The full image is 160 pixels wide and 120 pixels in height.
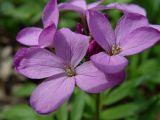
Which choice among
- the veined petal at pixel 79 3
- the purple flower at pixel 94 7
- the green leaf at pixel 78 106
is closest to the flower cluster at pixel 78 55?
the purple flower at pixel 94 7

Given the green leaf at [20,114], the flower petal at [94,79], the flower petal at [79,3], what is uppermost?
the flower petal at [79,3]

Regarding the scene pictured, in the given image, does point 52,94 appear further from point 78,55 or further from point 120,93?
point 120,93

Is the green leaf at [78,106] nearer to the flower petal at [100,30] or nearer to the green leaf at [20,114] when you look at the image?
the green leaf at [20,114]

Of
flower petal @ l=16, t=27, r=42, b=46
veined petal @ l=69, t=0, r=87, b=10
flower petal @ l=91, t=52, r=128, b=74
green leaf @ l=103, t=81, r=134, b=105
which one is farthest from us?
green leaf @ l=103, t=81, r=134, b=105

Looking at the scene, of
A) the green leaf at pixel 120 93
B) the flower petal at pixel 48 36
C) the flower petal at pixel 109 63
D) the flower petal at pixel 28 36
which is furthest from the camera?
the green leaf at pixel 120 93

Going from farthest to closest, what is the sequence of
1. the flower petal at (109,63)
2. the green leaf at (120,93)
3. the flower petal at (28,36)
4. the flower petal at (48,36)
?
the green leaf at (120,93)
the flower petal at (28,36)
the flower petal at (48,36)
the flower petal at (109,63)

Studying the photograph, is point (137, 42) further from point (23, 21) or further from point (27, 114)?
point (23, 21)

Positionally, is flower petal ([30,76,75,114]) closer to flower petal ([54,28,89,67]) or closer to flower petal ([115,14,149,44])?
flower petal ([54,28,89,67])

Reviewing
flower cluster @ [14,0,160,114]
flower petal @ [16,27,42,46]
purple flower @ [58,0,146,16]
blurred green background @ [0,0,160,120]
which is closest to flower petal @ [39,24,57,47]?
flower cluster @ [14,0,160,114]
